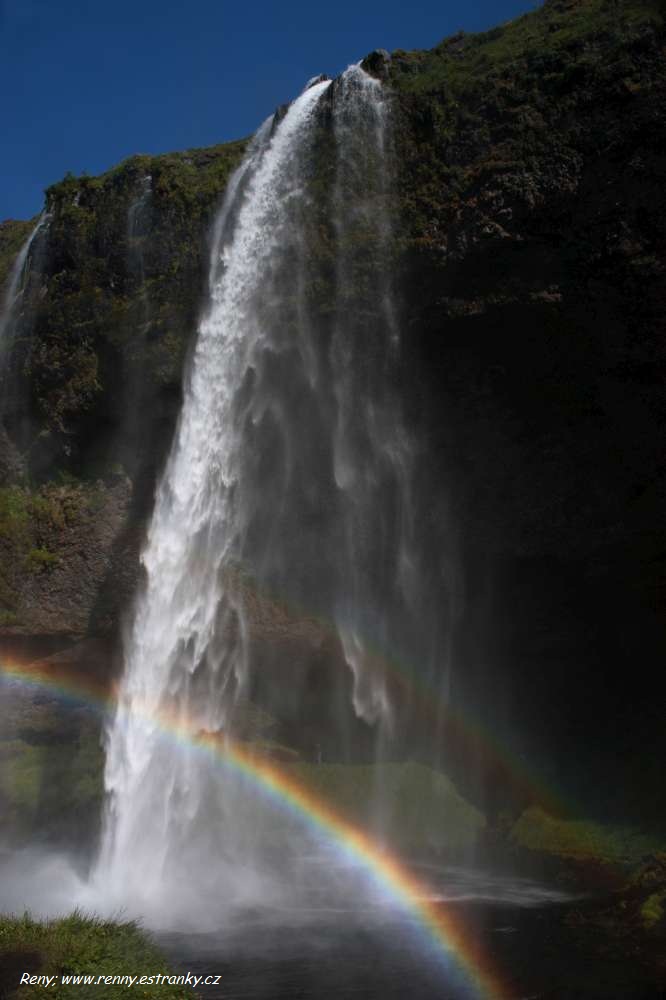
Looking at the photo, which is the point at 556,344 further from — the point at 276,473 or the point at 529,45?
the point at 276,473

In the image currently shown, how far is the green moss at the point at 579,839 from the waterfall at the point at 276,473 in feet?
12.2

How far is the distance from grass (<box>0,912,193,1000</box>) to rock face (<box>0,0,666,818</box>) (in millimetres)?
9939

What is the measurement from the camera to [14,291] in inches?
874

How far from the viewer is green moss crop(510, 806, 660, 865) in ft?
51.8

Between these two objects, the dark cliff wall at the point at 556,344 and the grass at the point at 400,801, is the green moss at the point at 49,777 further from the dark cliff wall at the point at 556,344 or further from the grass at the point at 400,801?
the dark cliff wall at the point at 556,344

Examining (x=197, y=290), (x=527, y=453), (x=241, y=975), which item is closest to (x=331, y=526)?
(x=527, y=453)

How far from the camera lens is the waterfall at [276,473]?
17.3 metres

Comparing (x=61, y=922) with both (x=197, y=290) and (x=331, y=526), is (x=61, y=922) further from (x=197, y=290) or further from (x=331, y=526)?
(x=197, y=290)

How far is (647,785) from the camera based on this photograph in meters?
16.9

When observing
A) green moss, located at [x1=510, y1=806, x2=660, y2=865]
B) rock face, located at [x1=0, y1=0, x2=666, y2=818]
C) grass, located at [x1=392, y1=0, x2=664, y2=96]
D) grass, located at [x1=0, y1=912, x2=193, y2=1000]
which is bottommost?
grass, located at [x1=0, y1=912, x2=193, y2=1000]

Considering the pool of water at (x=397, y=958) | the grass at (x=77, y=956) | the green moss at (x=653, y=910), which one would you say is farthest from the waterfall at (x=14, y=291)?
the green moss at (x=653, y=910)

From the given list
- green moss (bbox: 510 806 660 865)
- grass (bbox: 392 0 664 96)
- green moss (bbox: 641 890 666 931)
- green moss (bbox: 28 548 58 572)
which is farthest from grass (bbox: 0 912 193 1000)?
grass (bbox: 392 0 664 96)

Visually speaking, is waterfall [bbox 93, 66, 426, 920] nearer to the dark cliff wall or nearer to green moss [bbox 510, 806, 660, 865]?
the dark cliff wall

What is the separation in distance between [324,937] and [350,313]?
10.8 m
